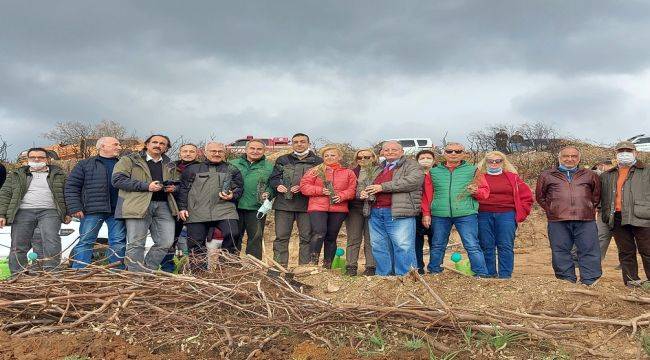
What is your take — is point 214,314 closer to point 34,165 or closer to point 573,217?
point 34,165

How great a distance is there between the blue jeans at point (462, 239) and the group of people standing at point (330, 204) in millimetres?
12

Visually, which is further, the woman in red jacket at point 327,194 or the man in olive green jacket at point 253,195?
the man in olive green jacket at point 253,195

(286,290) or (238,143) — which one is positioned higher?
(238,143)

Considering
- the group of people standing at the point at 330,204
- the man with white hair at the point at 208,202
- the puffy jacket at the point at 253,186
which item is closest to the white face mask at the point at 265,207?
the group of people standing at the point at 330,204

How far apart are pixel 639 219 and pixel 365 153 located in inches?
121

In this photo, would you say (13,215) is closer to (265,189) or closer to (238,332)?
(265,189)

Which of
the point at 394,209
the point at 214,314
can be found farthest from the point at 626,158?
the point at 214,314

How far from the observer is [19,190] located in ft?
19.8

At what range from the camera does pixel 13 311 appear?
3.79 m

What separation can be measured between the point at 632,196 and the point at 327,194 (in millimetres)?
3313

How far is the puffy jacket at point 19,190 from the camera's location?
5992 millimetres

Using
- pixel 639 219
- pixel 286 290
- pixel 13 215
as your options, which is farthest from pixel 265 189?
pixel 639 219

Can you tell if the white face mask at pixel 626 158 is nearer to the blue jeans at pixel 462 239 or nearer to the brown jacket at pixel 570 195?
the brown jacket at pixel 570 195

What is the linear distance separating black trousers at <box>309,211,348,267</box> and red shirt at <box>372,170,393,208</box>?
516 millimetres
